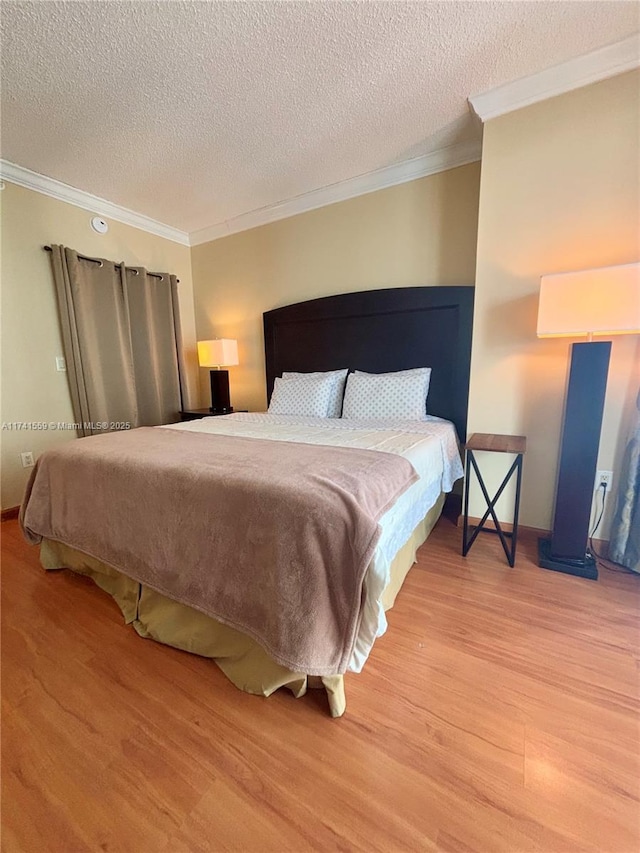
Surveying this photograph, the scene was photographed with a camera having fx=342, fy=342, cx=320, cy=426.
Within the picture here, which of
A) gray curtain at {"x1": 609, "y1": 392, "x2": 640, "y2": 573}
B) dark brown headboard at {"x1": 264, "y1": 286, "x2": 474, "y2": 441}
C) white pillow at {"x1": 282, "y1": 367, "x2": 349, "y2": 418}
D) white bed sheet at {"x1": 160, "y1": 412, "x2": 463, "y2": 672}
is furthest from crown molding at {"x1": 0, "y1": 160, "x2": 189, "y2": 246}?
gray curtain at {"x1": 609, "y1": 392, "x2": 640, "y2": 573}

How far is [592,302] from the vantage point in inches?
58.6

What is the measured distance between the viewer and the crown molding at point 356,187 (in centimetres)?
230

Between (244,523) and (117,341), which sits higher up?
(117,341)

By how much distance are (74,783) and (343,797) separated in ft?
2.36

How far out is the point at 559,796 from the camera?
0.86m

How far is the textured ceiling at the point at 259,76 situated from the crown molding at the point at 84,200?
3.9 inches

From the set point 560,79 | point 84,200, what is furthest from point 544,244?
point 84,200

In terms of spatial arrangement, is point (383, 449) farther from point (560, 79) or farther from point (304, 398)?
point (560, 79)

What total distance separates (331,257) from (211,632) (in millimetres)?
2800

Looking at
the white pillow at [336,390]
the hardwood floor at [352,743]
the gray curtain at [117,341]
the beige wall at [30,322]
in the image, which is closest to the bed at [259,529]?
the hardwood floor at [352,743]

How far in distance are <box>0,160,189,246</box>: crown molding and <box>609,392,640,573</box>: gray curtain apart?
407 cm

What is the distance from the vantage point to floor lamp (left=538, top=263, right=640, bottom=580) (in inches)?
56.8

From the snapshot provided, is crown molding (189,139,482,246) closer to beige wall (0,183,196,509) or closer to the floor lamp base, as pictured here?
beige wall (0,183,196,509)

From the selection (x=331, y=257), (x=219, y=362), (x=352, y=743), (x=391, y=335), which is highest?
(x=331, y=257)
